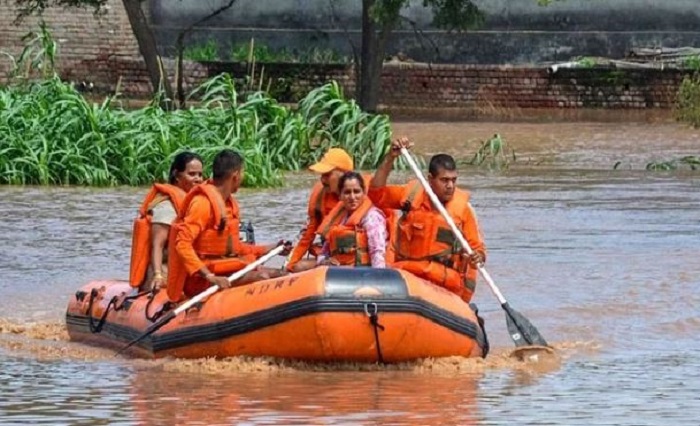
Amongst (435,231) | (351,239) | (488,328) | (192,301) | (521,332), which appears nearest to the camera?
(192,301)

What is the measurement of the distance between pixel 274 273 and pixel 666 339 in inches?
→ 93.4

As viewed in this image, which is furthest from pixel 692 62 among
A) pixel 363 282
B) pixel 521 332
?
pixel 363 282

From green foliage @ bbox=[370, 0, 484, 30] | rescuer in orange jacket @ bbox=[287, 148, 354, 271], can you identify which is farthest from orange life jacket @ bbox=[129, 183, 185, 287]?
green foliage @ bbox=[370, 0, 484, 30]

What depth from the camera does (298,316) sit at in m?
10.0

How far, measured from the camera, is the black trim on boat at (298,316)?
998 cm

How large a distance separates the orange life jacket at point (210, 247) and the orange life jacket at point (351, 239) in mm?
549

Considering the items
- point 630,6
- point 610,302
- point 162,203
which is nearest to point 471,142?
point 630,6

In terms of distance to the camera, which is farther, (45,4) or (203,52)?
(203,52)

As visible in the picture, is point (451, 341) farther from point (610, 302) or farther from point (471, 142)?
point (471, 142)

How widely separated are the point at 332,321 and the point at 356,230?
33.8 inches

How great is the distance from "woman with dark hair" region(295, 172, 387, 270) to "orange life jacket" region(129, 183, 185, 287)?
3.64ft

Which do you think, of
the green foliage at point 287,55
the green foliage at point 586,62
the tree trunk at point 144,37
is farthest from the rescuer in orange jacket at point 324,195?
the green foliage at point 287,55

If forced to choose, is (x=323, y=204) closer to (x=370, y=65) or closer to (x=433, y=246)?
(x=433, y=246)

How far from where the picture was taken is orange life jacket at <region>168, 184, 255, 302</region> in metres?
10.9
